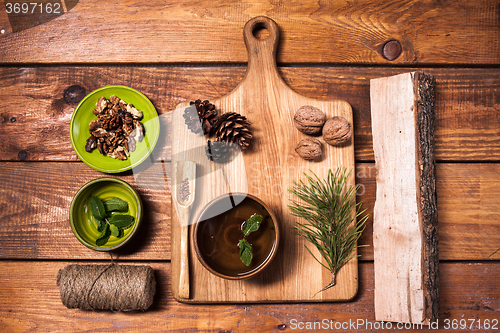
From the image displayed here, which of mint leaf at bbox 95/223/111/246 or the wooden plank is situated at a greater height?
the wooden plank

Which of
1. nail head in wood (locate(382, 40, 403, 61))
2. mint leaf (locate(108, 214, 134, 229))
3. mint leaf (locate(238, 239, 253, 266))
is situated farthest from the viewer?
nail head in wood (locate(382, 40, 403, 61))

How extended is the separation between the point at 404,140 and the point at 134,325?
945 mm

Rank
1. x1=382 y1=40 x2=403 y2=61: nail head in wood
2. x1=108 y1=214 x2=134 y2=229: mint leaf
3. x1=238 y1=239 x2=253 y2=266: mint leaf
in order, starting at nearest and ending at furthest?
x1=238 y1=239 x2=253 y2=266: mint leaf
x1=108 y1=214 x2=134 y2=229: mint leaf
x1=382 y1=40 x2=403 y2=61: nail head in wood

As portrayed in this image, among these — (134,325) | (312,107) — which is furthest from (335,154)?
(134,325)

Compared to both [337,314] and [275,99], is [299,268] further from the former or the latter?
[275,99]

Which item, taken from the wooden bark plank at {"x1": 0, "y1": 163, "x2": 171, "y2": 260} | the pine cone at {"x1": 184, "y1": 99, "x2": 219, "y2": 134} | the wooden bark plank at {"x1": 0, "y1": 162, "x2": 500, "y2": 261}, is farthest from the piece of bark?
the wooden bark plank at {"x1": 0, "y1": 163, "x2": 171, "y2": 260}

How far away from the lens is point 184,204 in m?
0.84

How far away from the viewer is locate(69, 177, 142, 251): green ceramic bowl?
2.83 feet

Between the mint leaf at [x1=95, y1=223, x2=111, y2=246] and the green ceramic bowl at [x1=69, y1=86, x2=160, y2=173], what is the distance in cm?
17

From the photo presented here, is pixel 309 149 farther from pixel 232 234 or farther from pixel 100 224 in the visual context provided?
pixel 100 224

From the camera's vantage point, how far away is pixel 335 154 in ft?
2.91

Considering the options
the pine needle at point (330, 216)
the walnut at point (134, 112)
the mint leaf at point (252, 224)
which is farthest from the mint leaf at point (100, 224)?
the pine needle at point (330, 216)

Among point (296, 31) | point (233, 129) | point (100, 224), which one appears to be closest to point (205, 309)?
point (100, 224)

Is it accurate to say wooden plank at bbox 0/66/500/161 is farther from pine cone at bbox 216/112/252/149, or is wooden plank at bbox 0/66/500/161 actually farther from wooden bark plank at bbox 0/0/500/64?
pine cone at bbox 216/112/252/149
